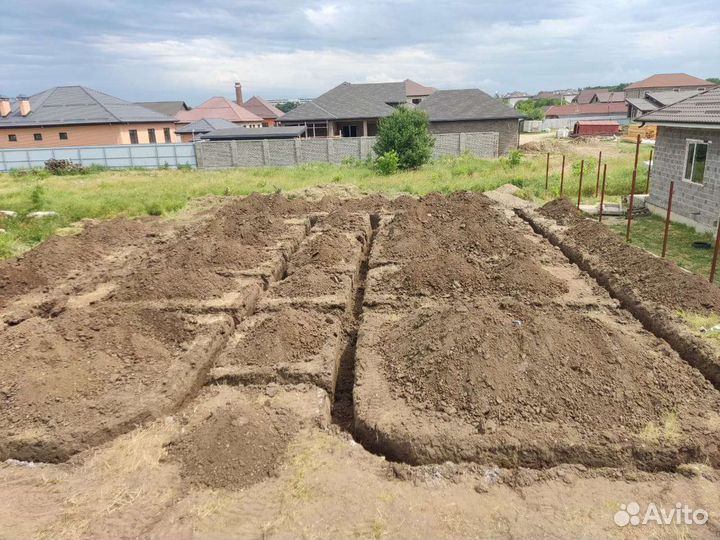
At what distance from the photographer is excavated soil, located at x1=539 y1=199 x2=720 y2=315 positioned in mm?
7434

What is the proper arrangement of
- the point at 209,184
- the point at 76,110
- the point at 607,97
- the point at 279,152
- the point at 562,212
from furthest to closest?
the point at 607,97
the point at 76,110
the point at 279,152
the point at 209,184
the point at 562,212

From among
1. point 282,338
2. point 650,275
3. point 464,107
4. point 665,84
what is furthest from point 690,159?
point 665,84

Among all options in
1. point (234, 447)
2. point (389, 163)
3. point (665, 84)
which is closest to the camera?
point (234, 447)

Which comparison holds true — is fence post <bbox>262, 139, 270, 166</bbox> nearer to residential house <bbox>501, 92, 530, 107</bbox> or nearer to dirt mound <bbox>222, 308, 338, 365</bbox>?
dirt mound <bbox>222, 308, 338, 365</bbox>

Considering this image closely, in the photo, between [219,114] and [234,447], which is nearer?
[234,447]

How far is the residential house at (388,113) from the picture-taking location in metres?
30.2

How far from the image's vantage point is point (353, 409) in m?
5.73

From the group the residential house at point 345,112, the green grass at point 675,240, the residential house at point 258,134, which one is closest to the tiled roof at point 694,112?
the green grass at point 675,240

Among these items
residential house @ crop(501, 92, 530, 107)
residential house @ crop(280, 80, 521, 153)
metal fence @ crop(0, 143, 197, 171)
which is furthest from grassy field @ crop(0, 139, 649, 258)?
residential house @ crop(501, 92, 530, 107)

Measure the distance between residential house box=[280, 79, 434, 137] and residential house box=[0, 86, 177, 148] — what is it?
9595 millimetres

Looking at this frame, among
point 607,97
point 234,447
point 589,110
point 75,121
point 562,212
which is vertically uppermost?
point 607,97

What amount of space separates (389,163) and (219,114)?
98.5 feet

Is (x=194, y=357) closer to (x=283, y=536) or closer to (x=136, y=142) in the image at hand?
(x=283, y=536)

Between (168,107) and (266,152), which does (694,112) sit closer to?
(266,152)
